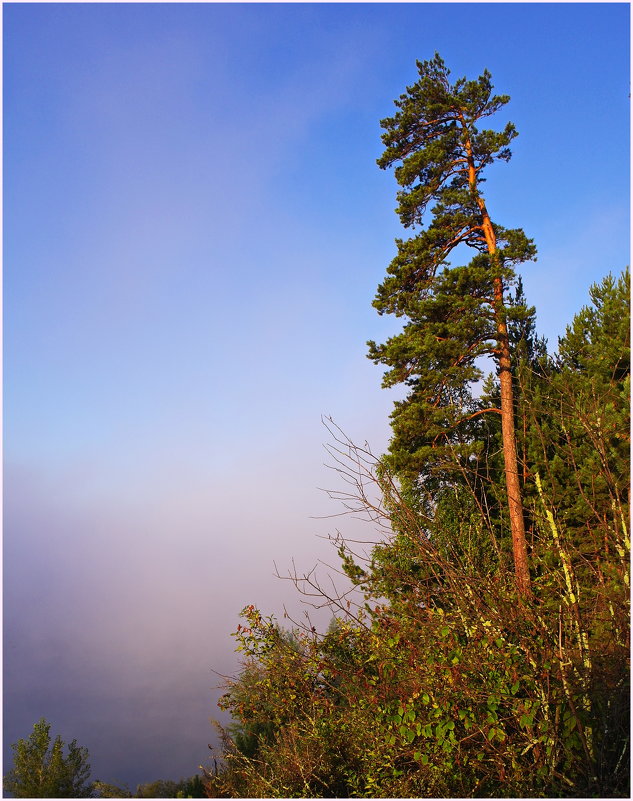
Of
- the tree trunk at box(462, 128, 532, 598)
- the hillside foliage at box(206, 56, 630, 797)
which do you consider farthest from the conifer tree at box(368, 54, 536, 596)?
the hillside foliage at box(206, 56, 630, 797)

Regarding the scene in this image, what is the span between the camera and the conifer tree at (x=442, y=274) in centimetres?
1214

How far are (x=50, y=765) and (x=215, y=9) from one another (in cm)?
1304

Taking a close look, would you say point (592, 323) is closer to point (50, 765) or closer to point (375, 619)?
point (375, 619)

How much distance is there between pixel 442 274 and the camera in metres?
12.7

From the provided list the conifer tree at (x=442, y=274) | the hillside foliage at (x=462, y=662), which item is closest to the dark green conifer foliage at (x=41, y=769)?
the hillside foliage at (x=462, y=662)

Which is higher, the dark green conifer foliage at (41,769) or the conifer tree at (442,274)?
the conifer tree at (442,274)

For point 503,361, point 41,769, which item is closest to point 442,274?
point 503,361

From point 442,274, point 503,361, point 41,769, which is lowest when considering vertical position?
point 41,769

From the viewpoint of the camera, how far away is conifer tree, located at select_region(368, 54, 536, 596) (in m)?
12.1

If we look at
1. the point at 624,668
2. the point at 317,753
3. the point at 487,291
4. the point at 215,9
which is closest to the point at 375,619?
the point at 624,668

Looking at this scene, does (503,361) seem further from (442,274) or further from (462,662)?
(462,662)

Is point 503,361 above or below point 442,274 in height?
below

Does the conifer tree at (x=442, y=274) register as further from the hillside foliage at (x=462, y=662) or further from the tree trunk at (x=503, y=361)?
the hillside foliage at (x=462, y=662)

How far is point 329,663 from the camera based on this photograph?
4.76 metres
